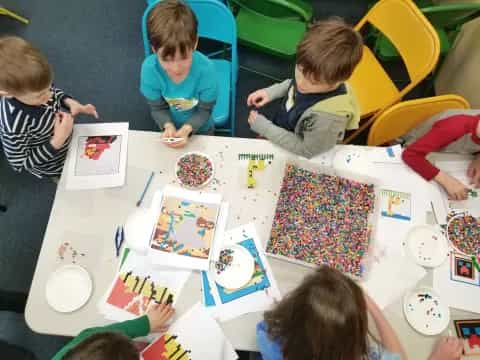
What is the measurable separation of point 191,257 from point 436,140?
3.31 feet

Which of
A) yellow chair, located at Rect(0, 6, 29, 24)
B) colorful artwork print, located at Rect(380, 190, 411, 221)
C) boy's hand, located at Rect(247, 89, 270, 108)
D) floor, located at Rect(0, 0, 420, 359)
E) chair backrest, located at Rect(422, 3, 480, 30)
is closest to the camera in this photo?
colorful artwork print, located at Rect(380, 190, 411, 221)

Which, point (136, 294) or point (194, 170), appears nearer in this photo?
point (136, 294)

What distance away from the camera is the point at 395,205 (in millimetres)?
1362

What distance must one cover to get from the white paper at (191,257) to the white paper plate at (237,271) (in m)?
0.05

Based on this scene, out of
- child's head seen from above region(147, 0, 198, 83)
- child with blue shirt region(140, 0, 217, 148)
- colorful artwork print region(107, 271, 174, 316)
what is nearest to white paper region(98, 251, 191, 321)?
colorful artwork print region(107, 271, 174, 316)

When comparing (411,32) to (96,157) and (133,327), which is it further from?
(133,327)

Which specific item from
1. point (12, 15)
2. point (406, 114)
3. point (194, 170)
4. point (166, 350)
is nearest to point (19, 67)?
point (194, 170)

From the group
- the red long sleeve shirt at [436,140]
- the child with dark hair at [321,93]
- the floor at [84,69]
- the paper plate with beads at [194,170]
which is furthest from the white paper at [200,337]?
the floor at [84,69]

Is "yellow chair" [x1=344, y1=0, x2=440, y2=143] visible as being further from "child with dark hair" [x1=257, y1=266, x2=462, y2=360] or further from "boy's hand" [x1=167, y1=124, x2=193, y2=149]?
"child with dark hair" [x1=257, y1=266, x2=462, y2=360]

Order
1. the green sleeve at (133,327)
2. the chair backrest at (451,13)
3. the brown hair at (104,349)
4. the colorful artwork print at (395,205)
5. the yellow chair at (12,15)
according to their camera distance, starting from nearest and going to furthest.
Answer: the brown hair at (104,349) < the green sleeve at (133,327) < the colorful artwork print at (395,205) < the chair backrest at (451,13) < the yellow chair at (12,15)

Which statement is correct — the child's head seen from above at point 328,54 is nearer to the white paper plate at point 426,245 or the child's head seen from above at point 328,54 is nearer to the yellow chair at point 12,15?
the white paper plate at point 426,245

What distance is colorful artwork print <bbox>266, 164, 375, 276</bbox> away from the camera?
127 cm

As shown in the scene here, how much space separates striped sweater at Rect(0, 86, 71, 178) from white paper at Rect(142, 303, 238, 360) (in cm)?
82

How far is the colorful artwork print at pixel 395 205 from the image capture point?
1.35 meters
